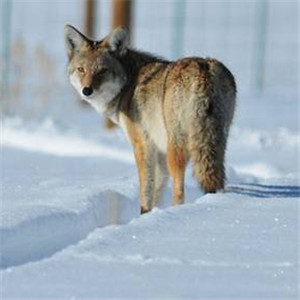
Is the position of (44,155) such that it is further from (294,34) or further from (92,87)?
(294,34)

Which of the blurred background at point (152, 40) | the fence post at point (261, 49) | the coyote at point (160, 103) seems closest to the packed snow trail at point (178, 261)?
the coyote at point (160, 103)

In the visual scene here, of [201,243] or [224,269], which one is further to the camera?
[201,243]

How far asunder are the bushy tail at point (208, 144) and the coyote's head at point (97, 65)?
3.08 feet

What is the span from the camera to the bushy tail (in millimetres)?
6504

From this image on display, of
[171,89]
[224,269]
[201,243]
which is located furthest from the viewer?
[171,89]

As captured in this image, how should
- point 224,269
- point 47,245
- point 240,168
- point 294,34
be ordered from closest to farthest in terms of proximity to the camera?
point 224,269, point 47,245, point 240,168, point 294,34

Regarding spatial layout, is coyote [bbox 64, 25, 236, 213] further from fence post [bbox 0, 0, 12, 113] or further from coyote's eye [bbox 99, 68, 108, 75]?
fence post [bbox 0, 0, 12, 113]

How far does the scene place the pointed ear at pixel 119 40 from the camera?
737cm

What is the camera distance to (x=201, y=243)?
17.0 ft

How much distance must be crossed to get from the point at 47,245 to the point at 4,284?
3.97 feet

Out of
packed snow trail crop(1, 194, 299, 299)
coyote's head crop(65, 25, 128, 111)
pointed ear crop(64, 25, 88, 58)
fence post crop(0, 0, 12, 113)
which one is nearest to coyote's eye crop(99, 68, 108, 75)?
coyote's head crop(65, 25, 128, 111)

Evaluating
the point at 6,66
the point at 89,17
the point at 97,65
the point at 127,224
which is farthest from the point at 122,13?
the point at 127,224

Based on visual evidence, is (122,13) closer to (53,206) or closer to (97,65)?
(97,65)

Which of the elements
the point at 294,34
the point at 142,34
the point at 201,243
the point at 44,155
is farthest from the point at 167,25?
the point at 201,243
